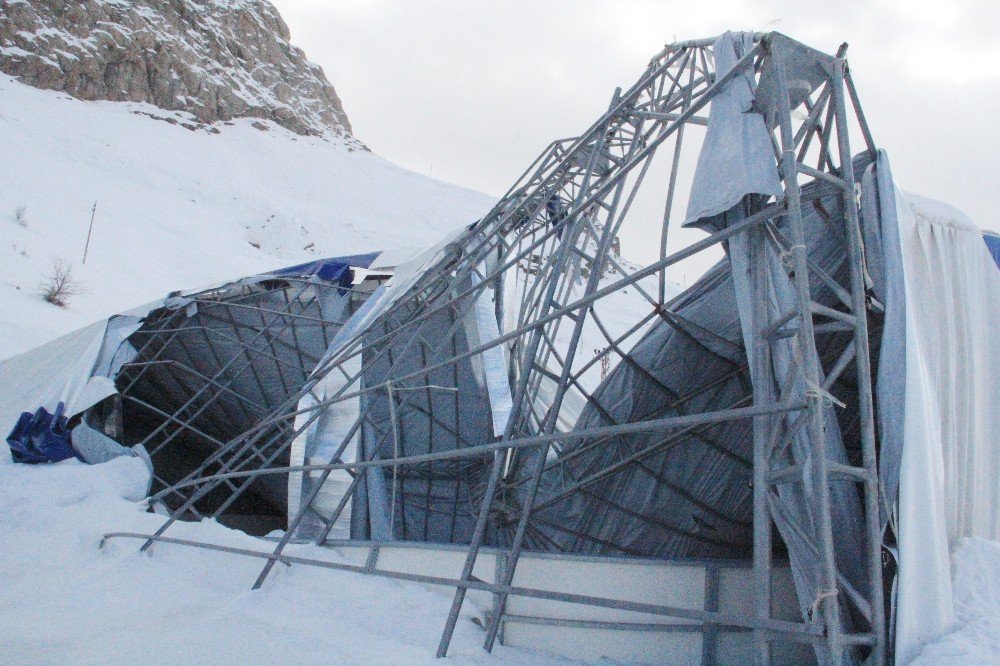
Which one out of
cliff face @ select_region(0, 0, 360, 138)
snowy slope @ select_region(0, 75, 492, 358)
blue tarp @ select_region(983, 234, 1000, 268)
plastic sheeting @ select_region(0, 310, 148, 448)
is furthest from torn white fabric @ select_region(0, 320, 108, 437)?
cliff face @ select_region(0, 0, 360, 138)

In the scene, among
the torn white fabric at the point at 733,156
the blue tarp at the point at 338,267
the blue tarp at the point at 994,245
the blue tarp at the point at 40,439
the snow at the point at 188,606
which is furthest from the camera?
the blue tarp at the point at 338,267

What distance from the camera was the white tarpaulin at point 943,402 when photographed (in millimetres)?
3738

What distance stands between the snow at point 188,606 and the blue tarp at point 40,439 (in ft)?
6.42

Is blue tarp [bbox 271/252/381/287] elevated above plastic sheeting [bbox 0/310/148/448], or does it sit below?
above

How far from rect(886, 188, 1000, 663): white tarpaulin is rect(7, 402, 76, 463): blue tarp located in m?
9.56

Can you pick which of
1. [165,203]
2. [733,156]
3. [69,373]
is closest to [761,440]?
[733,156]

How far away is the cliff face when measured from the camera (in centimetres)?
4497

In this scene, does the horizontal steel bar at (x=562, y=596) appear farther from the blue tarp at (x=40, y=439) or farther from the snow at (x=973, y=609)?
the blue tarp at (x=40, y=439)

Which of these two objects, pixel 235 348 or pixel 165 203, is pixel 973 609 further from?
pixel 165 203

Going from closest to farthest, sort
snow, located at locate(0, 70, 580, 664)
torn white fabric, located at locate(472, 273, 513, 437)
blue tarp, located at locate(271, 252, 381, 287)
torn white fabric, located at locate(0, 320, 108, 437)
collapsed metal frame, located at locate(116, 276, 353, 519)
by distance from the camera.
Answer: snow, located at locate(0, 70, 580, 664), torn white fabric, located at locate(472, 273, 513, 437), torn white fabric, located at locate(0, 320, 108, 437), blue tarp, located at locate(271, 252, 381, 287), collapsed metal frame, located at locate(116, 276, 353, 519)

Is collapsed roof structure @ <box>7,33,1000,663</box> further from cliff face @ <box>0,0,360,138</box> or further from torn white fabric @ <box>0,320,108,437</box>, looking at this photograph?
cliff face @ <box>0,0,360,138</box>

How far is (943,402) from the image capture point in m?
4.55

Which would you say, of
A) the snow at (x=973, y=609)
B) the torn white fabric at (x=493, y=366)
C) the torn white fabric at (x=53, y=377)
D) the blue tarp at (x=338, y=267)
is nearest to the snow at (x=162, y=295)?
the blue tarp at (x=338, y=267)

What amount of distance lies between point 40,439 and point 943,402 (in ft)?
32.5
